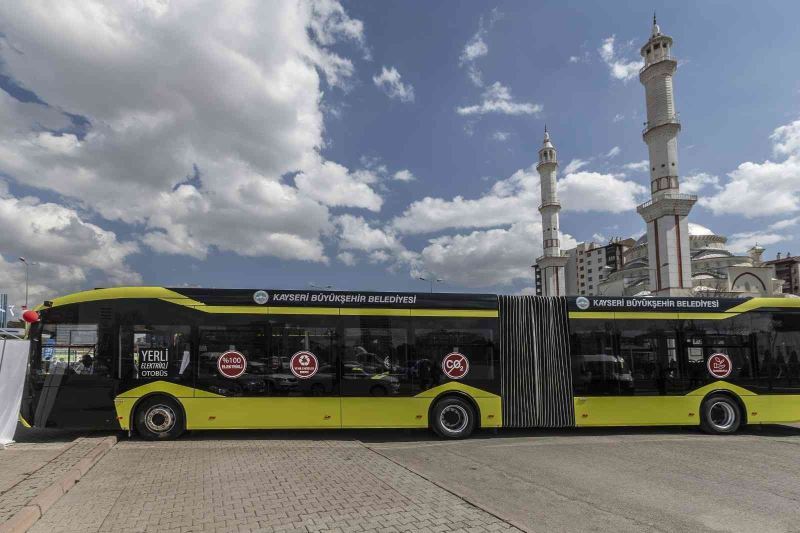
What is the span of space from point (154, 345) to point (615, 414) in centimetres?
941

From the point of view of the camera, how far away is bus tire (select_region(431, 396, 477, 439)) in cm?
999

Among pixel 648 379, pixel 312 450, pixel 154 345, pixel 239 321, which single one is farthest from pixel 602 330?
pixel 154 345

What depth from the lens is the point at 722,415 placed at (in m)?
10.9

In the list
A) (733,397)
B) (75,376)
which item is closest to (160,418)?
(75,376)

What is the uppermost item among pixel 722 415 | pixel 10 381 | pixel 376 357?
pixel 376 357

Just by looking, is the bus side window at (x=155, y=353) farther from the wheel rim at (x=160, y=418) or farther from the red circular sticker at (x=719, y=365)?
the red circular sticker at (x=719, y=365)

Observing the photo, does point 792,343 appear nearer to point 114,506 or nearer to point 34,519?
point 114,506

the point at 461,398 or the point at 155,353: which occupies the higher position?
the point at 155,353

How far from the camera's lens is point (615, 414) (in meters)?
10.5

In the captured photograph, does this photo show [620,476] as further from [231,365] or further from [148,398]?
[148,398]

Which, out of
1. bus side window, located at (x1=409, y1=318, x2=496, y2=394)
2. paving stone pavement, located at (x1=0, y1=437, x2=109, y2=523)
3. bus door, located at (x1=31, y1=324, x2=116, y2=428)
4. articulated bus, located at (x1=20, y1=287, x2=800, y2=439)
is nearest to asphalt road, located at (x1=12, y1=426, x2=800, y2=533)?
paving stone pavement, located at (x1=0, y1=437, x2=109, y2=523)

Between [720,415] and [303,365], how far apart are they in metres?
9.06

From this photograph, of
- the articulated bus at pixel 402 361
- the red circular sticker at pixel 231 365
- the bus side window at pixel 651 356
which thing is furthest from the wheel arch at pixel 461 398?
the red circular sticker at pixel 231 365

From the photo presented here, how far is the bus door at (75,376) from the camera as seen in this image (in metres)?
9.40
